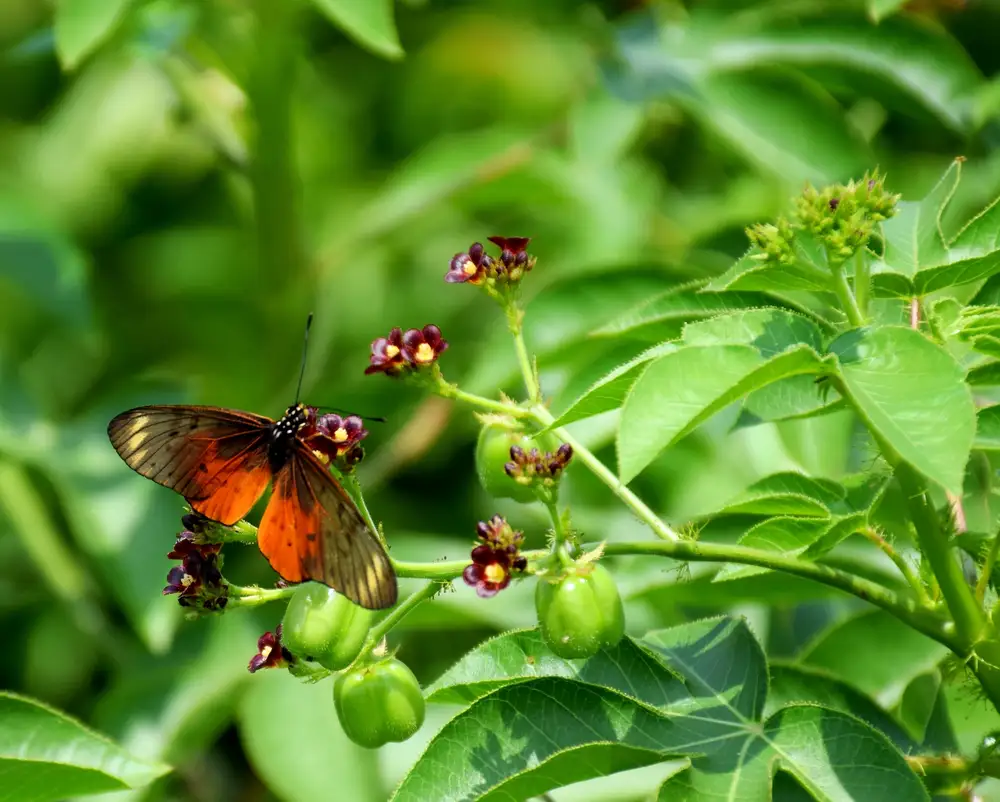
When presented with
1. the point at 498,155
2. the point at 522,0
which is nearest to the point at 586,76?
the point at 498,155

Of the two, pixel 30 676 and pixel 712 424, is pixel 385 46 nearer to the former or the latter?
pixel 712 424

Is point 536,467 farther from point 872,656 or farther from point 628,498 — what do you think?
point 872,656

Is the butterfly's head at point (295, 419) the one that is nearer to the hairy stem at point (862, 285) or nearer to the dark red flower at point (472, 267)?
the dark red flower at point (472, 267)

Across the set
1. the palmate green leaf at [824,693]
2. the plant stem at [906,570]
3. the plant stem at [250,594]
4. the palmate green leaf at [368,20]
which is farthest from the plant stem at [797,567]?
the palmate green leaf at [368,20]

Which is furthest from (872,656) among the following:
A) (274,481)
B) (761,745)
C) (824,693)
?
(274,481)

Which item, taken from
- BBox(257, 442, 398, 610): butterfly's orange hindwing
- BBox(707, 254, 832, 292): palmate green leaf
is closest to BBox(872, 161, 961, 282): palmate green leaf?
BBox(707, 254, 832, 292): palmate green leaf

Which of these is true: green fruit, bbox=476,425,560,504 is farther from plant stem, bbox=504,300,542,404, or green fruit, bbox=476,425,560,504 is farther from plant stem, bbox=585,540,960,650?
plant stem, bbox=585,540,960,650

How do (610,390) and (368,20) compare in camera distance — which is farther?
(368,20)
